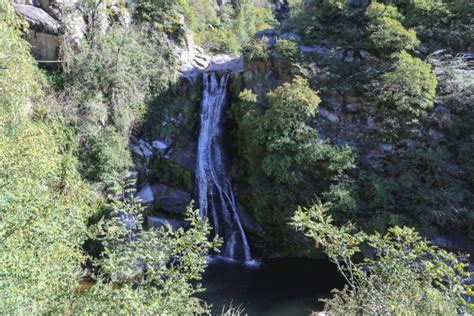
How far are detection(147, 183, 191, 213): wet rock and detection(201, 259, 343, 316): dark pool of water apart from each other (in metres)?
2.68

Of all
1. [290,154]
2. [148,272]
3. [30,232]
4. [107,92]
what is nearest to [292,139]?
[290,154]

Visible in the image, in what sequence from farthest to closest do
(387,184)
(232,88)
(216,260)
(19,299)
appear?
1. (232,88)
2. (216,260)
3. (387,184)
4. (19,299)

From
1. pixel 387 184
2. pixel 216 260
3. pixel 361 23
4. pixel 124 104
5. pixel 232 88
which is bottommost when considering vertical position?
pixel 216 260

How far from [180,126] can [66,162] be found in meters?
6.77

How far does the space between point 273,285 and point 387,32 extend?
408 inches

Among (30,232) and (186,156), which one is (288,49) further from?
(30,232)

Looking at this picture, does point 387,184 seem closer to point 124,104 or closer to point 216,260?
point 216,260

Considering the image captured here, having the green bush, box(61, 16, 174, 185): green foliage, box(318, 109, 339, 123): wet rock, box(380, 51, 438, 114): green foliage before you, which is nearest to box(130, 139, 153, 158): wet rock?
box(61, 16, 174, 185): green foliage

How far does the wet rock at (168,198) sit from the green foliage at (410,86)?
8.54 metres

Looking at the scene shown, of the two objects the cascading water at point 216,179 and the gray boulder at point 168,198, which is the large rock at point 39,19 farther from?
the gray boulder at point 168,198

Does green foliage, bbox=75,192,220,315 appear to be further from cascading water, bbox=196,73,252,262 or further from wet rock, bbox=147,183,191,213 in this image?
cascading water, bbox=196,73,252,262

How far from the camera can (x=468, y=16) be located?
43.0 feet

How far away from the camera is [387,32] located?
12.9 metres

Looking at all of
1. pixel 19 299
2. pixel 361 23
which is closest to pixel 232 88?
pixel 361 23
